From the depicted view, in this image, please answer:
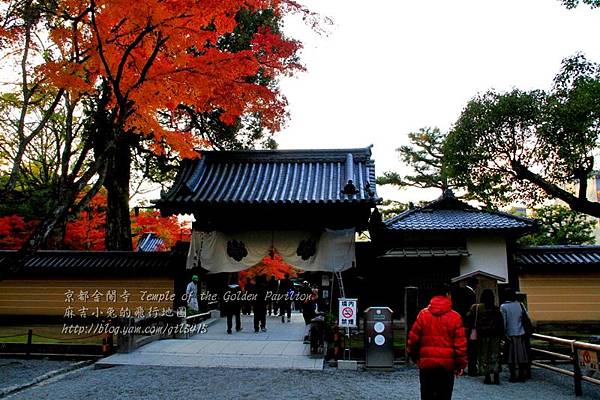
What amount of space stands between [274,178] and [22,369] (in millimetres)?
9276

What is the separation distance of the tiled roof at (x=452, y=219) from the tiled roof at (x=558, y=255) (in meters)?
1.16

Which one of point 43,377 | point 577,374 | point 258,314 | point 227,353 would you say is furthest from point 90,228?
point 577,374

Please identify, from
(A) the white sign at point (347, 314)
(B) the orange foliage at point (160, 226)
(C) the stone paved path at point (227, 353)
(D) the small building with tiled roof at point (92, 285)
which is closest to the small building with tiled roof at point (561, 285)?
(A) the white sign at point (347, 314)

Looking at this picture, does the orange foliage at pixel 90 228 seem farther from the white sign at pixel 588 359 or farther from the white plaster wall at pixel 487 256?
the white sign at pixel 588 359

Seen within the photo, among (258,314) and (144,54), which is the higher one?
(144,54)

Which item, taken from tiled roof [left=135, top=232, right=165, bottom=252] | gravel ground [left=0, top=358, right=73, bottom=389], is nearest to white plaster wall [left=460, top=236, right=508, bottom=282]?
gravel ground [left=0, top=358, right=73, bottom=389]

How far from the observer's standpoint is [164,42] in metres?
9.89

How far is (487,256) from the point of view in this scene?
1642 cm

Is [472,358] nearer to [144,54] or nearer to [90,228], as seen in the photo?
[144,54]

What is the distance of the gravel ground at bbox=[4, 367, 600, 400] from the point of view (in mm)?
7832

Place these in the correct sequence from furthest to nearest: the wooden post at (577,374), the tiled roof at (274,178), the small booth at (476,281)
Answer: the tiled roof at (274,178), the small booth at (476,281), the wooden post at (577,374)

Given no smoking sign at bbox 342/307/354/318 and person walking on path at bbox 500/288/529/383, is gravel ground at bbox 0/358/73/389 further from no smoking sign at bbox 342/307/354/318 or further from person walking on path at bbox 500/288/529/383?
person walking on path at bbox 500/288/529/383

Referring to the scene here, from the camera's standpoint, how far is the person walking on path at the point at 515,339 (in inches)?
358

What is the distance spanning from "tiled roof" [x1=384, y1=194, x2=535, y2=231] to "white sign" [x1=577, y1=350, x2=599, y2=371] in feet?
27.6
